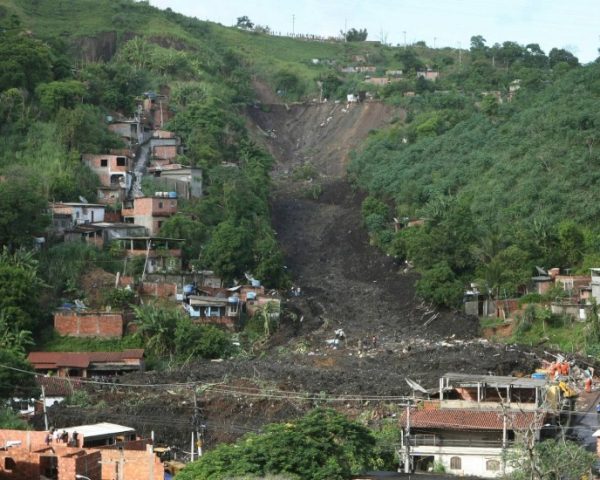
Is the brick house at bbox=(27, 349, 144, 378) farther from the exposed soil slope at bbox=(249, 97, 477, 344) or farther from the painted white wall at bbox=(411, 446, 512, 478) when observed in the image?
the painted white wall at bbox=(411, 446, 512, 478)

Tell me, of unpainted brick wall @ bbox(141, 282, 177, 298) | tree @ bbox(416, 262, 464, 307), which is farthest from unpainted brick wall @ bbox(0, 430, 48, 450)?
tree @ bbox(416, 262, 464, 307)

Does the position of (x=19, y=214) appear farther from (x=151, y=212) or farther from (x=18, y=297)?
(x=151, y=212)

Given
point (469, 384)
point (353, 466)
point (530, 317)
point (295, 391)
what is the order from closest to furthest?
point (353, 466), point (469, 384), point (295, 391), point (530, 317)

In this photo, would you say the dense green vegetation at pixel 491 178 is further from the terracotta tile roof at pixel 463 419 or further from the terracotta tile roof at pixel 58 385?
the terracotta tile roof at pixel 463 419

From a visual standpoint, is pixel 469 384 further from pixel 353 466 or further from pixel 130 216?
pixel 130 216

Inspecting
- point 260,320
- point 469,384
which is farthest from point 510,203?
point 469,384

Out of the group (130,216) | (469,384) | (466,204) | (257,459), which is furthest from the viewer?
(466,204)

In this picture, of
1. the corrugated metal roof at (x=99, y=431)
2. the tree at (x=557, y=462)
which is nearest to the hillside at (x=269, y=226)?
the corrugated metal roof at (x=99, y=431)
